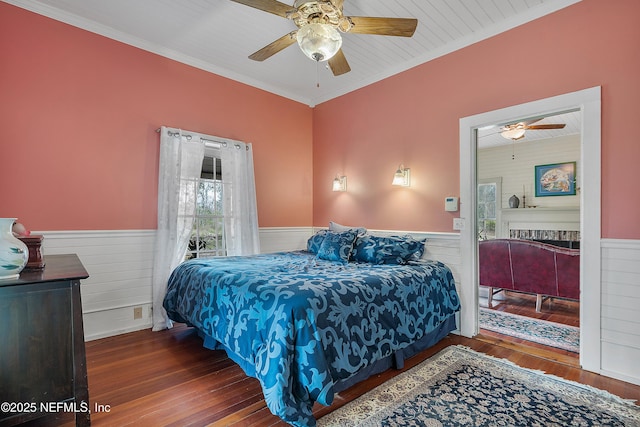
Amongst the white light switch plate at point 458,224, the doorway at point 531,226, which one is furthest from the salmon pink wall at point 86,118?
the doorway at point 531,226

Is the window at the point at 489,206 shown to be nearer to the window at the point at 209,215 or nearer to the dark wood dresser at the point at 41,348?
the window at the point at 209,215

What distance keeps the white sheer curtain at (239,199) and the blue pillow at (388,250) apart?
4.67 ft

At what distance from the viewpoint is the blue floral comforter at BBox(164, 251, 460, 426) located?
5.63 feet

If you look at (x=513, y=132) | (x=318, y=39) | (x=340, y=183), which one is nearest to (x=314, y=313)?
(x=318, y=39)

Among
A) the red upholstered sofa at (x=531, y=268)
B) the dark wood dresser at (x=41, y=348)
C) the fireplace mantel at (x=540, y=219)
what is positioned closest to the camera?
the dark wood dresser at (x=41, y=348)

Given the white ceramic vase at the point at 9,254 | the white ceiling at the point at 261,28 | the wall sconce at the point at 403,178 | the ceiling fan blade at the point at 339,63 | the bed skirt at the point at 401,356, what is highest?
the white ceiling at the point at 261,28

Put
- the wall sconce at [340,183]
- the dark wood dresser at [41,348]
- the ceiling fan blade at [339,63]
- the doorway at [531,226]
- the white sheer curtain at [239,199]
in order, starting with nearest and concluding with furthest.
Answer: the dark wood dresser at [41,348] < the ceiling fan blade at [339,63] < the doorway at [531,226] < the white sheer curtain at [239,199] < the wall sconce at [340,183]

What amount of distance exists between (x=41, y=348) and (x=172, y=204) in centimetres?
193

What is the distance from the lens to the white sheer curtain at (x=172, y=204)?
3.26 m

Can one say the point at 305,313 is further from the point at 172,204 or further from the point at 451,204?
the point at 172,204

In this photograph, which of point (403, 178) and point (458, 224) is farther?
point (403, 178)

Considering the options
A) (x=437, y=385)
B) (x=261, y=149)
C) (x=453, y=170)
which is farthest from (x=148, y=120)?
(x=437, y=385)

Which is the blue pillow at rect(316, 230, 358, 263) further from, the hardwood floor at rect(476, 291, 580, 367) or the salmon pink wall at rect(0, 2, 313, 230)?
the salmon pink wall at rect(0, 2, 313, 230)

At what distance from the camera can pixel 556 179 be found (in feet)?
20.0
